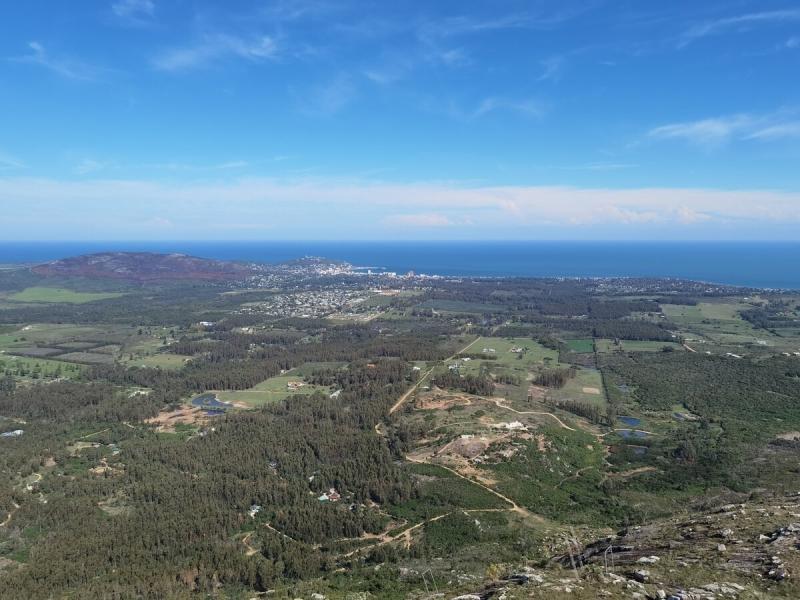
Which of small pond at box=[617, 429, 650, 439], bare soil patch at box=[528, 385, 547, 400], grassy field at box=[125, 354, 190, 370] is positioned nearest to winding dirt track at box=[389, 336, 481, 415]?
bare soil patch at box=[528, 385, 547, 400]

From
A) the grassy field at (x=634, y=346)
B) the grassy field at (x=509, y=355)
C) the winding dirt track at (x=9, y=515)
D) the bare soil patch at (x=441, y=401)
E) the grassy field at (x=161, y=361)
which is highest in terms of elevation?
the grassy field at (x=634, y=346)

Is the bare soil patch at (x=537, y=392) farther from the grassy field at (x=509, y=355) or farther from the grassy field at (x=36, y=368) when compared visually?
the grassy field at (x=36, y=368)

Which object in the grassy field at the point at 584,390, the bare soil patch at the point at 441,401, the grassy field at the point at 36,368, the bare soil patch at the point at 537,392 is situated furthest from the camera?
the grassy field at the point at 36,368

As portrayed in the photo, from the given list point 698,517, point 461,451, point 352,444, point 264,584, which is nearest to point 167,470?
point 352,444

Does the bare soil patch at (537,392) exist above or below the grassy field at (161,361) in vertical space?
above

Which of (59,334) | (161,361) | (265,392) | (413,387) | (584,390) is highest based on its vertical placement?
(59,334)

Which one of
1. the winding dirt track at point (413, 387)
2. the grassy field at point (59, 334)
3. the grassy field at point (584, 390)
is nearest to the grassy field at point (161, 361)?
the grassy field at point (59, 334)

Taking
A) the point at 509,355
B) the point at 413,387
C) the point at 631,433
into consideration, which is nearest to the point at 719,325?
the point at 509,355

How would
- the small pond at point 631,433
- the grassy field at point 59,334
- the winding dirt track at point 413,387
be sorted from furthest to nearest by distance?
1. the grassy field at point 59,334
2. the winding dirt track at point 413,387
3. the small pond at point 631,433

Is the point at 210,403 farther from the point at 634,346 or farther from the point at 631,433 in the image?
the point at 634,346

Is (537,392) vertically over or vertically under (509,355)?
under
